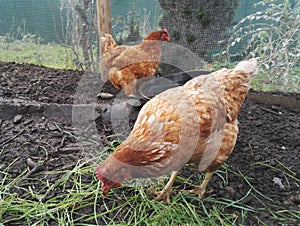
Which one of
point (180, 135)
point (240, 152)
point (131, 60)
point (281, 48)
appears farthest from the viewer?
point (281, 48)

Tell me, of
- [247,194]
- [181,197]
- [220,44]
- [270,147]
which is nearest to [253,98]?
[270,147]

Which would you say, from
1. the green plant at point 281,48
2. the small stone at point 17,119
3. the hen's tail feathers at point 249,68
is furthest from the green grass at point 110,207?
the green plant at point 281,48

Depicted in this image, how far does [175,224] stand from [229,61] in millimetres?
3137

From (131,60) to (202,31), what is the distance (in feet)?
4.42

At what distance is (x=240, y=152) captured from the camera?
2164mm

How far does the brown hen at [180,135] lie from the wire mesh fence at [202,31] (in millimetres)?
2123

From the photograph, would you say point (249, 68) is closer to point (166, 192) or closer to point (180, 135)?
point (180, 135)

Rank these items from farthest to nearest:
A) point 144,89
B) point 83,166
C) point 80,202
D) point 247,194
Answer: point 144,89 → point 83,166 → point 247,194 → point 80,202

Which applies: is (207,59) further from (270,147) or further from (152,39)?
(270,147)

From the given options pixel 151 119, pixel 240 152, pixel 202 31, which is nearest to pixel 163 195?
pixel 151 119

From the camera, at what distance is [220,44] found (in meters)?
3.94

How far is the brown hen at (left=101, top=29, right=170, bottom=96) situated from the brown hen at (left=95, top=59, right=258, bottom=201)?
1.50 metres

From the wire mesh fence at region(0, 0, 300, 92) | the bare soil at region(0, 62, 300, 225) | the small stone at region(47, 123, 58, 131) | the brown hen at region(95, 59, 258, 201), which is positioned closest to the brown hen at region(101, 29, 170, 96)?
the bare soil at region(0, 62, 300, 225)

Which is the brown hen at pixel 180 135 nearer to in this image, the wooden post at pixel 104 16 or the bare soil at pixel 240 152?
the bare soil at pixel 240 152
